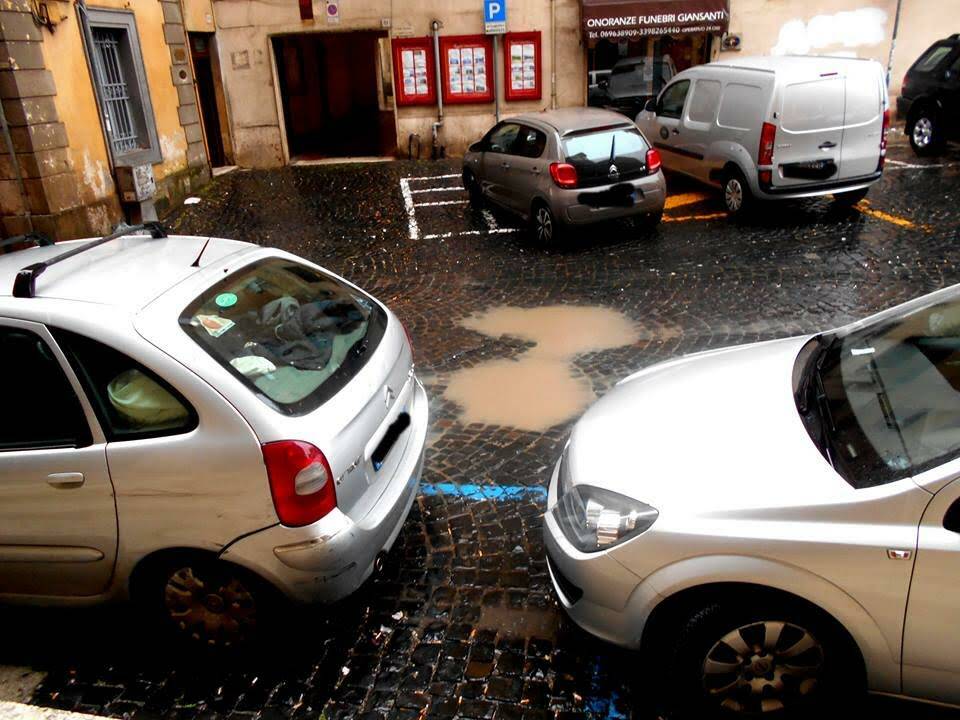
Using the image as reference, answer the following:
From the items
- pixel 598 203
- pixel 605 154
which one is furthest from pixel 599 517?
pixel 605 154

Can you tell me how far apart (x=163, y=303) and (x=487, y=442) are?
249 centimetres

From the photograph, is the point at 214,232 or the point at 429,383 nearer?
the point at 429,383

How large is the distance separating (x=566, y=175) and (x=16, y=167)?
6831mm

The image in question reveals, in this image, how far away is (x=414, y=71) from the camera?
52.6 ft

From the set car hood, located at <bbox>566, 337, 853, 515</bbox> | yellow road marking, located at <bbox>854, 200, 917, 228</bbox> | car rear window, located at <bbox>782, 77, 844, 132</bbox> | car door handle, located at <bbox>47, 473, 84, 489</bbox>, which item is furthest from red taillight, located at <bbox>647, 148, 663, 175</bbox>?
car door handle, located at <bbox>47, 473, 84, 489</bbox>

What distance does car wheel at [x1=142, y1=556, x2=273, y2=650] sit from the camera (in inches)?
122

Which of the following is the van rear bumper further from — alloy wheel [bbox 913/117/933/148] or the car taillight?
the car taillight

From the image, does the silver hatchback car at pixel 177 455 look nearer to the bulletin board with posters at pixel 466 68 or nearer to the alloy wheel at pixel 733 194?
the alloy wheel at pixel 733 194

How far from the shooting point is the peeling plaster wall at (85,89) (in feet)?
32.8

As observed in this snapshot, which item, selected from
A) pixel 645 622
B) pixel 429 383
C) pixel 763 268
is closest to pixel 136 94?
pixel 429 383

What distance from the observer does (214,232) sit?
1152cm

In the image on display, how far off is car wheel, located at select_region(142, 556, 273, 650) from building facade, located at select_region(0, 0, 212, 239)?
802 centimetres

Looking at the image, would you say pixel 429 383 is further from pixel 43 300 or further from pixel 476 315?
pixel 43 300

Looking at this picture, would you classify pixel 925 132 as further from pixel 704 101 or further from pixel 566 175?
pixel 566 175
